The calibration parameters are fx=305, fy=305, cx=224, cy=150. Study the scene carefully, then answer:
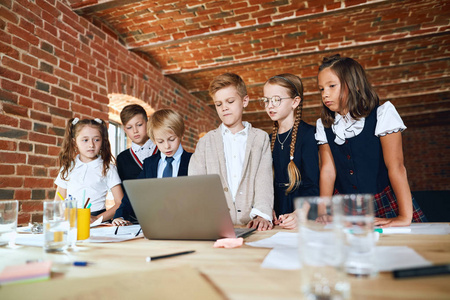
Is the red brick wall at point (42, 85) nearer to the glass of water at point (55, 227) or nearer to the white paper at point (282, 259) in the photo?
the glass of water at point (55, 227)

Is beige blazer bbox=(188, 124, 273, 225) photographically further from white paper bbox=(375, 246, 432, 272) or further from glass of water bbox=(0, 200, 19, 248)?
glass of water bbox=(0, 200, 19, 248)

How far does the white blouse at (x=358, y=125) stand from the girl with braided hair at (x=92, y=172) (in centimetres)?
151

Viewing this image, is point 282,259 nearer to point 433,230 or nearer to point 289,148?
point 433,230

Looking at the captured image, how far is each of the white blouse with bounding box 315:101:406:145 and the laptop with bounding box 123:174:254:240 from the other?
0.92m

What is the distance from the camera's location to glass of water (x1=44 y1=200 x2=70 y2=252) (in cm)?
87

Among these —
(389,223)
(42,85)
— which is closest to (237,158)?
(389,223)

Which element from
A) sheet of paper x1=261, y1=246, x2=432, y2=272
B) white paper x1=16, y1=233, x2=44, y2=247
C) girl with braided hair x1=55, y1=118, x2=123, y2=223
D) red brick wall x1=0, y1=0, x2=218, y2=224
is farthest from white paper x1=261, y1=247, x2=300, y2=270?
red brick wall x1=0, y1=0, x2=218, y2=224

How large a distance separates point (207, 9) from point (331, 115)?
205cm

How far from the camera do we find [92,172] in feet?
7.54

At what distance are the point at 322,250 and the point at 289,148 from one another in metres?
1.32

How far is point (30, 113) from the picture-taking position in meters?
2.43

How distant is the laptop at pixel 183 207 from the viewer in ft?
2.85

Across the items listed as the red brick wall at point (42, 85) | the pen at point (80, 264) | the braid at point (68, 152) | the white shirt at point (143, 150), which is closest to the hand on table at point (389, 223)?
the pen at point (80, 264)

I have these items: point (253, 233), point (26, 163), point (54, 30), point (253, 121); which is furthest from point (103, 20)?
point (253, 121)
